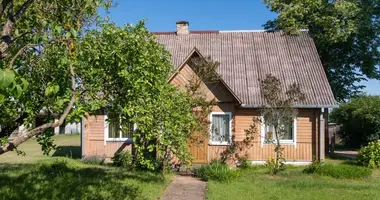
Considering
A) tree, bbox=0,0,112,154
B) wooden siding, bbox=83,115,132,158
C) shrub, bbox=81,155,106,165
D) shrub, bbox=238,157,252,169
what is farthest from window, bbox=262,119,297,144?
tree, bbox=0,0,112,154

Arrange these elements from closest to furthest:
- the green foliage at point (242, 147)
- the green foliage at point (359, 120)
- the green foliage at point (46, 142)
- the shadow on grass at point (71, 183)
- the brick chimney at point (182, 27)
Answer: the green foliage at point (46, 142) → the shadow on grass at point (71, 183) → the green foliage at point (242, 147) → the brick chimney at point (182, 27) → the green foliage at point (359, 120)

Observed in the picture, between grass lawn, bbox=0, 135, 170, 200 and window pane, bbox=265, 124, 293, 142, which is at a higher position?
window pane, bbox=265, 124, 293, 142

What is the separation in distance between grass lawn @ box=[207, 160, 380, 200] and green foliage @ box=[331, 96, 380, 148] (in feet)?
33.1

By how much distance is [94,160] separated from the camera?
18.0 m

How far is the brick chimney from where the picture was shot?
23.8 m

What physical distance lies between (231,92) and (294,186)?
5.79 meters

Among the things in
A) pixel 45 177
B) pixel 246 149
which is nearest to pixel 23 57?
pixel 45 177

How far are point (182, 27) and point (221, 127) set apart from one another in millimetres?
8092

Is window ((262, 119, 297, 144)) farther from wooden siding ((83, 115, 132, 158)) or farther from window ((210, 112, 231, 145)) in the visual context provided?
wooden siding ((83, 115, 132, 158))

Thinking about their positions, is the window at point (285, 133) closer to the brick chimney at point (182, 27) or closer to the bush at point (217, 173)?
the bush at point (217, 173)

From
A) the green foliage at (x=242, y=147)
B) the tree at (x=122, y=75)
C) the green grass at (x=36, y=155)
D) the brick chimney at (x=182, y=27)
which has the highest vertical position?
the brick chimney at (x=182, y=27)

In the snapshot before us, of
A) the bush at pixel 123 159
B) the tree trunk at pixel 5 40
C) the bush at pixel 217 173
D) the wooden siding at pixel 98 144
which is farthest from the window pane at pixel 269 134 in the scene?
the tree trunk at pixel 5 40

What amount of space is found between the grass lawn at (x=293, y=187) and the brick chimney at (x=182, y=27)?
37.0 feet

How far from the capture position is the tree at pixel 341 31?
80.8 feet
